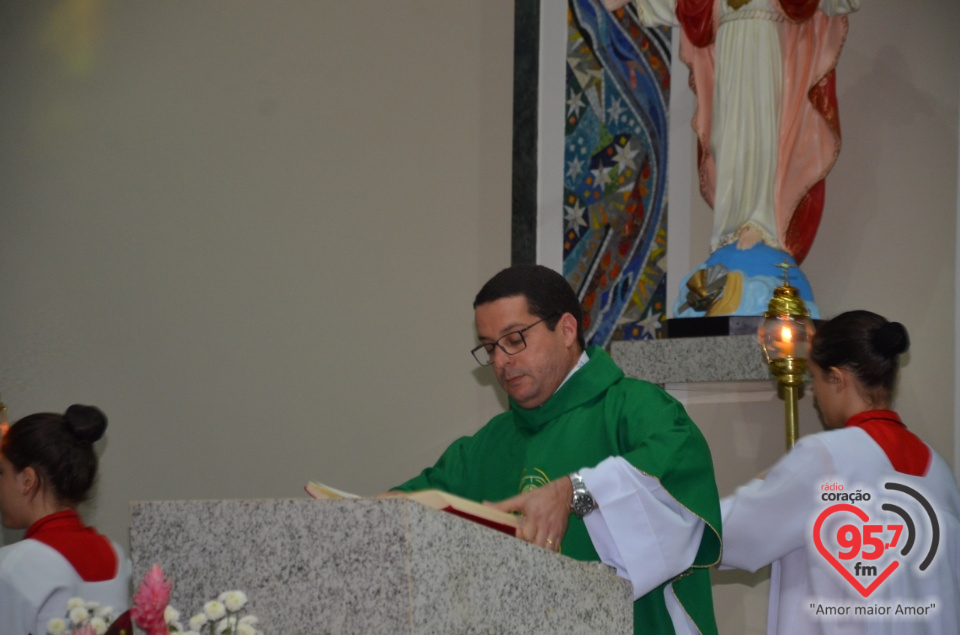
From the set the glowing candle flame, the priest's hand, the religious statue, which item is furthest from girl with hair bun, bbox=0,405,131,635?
the religious statue

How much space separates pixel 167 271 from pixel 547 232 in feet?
5.95

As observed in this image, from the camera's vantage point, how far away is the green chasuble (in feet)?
8.44

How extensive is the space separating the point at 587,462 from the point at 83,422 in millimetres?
1429

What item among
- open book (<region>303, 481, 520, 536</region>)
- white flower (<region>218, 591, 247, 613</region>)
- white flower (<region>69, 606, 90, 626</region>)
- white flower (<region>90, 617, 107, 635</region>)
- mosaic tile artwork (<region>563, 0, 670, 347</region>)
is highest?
mosaic tile artwork (<region>563, 0, 670, 347</region>)

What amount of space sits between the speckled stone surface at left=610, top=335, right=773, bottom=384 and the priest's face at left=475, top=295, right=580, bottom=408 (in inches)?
52.2

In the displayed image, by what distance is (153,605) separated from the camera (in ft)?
5.78

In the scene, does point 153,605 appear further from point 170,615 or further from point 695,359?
point 695,359

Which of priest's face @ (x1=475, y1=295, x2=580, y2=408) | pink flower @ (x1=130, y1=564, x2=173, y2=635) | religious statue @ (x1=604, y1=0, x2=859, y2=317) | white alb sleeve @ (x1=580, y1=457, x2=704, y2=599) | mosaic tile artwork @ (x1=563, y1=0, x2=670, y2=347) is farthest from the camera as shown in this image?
mosaic tile artwork @ (x1=563, y1=0, x2=670, y2=347)

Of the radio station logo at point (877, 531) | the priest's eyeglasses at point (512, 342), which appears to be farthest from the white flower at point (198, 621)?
the radio station logo at point (877, 531)

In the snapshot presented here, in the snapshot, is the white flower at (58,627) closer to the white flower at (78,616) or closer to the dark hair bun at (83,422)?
the white flower at (78,616)

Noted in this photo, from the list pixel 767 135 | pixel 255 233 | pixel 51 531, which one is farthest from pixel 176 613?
pixel 255 233

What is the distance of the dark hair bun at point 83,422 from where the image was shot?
3486 mm

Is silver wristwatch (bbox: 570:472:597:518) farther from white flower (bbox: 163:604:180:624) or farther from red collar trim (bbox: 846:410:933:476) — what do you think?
red collar trim (bbox: 846:410:933:476)

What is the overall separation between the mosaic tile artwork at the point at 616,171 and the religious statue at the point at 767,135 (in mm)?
640
